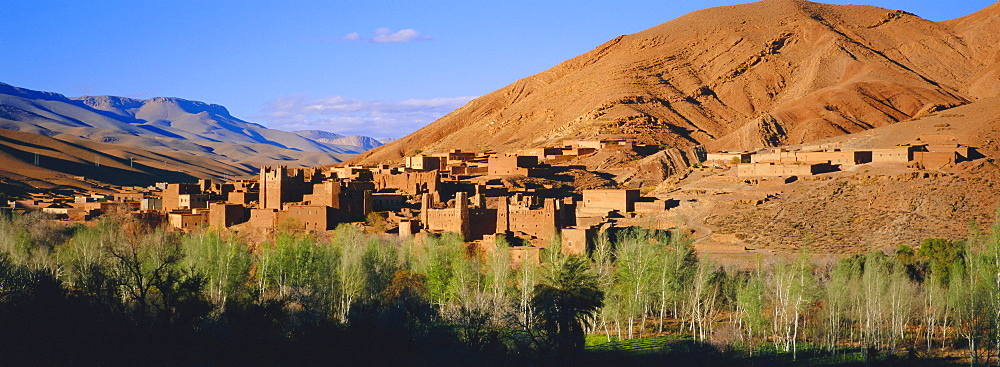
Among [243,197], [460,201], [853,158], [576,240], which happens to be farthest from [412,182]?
[853,158]

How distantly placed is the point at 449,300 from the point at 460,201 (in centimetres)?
1116

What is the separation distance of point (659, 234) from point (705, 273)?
19.1 ft

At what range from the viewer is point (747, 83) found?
342ft

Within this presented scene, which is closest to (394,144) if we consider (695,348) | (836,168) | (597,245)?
(836,168)

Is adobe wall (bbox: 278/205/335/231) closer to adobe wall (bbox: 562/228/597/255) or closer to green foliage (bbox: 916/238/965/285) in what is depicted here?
adobe wall (bbox: 562/228/597/255)

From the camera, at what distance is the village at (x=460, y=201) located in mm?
46656

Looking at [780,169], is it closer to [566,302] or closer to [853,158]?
[853,158]

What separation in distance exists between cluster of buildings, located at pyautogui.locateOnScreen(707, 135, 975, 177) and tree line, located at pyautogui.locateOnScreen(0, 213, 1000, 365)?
1256 cm

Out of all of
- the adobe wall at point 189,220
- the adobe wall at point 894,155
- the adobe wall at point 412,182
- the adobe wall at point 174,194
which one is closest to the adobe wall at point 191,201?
the adobe wall at point 174,194

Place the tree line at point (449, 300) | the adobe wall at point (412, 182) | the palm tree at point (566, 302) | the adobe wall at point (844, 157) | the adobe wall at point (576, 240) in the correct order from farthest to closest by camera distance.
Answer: the adobe wall at point (844, 157), the adobe wall at point (412, 182), the adobe wall at point (576, 240), the palm tree at point (566, 302), the tree line at point (449, 300)

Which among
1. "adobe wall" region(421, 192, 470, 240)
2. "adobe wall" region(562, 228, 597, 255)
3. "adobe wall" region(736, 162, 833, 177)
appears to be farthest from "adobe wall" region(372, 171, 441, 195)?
"adobe wall" region(736, 162, 833, 177)

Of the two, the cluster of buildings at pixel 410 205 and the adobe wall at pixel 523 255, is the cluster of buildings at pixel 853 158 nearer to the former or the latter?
the cluster of buildings at pixel 410 205

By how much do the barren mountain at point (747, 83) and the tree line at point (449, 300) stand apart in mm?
41076

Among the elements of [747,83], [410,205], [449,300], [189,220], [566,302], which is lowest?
[449,300]
